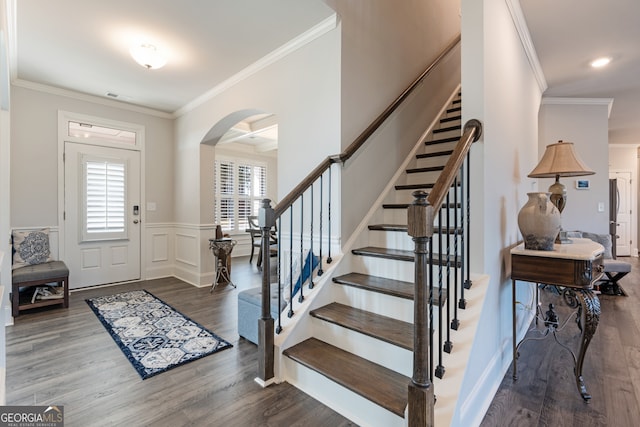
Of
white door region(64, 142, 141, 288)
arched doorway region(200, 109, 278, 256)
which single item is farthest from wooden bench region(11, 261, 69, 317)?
arched doorway region(200, 109, 278, 256)

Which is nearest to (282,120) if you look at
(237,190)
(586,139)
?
(586,139)

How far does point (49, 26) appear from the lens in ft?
8.94

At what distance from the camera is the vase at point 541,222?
1976mm

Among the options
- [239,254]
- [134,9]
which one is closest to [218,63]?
[134,9]

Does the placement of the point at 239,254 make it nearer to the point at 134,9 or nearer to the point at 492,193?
the point at 134,9

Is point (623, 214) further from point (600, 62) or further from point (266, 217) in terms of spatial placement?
point (266, 217)

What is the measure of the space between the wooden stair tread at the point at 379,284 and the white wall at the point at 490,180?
0.43 metres

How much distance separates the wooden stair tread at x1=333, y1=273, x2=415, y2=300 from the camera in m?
1.96

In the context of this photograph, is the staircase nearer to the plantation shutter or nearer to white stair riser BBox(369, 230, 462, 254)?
white stair riser BBox(369, 230, 462, 254)

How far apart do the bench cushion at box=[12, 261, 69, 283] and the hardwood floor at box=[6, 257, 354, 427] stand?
22.2 inches

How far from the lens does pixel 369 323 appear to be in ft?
6.33

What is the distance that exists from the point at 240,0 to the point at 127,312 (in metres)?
3.25

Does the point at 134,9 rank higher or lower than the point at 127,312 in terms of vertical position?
higher

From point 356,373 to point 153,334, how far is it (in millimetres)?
1970
